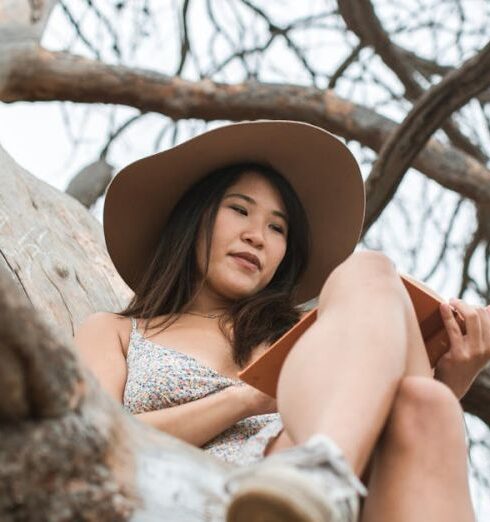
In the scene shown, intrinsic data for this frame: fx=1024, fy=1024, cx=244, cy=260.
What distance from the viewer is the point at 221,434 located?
2090 millimetres

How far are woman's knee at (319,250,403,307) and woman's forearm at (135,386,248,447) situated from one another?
0.39m

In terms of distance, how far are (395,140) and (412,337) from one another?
1.91 m

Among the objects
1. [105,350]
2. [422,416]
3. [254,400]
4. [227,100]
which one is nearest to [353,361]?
[422,416]

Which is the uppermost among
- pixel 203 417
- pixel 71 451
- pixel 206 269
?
pixel 206 269

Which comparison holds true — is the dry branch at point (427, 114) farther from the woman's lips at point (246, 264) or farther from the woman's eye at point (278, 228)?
the woman's lips at point (246, 264)

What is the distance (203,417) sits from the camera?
202 centimetres

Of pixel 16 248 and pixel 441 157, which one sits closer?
pixel 16 248

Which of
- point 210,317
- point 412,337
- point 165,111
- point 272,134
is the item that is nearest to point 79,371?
point 412,337

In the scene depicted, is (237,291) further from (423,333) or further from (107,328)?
(423,333)

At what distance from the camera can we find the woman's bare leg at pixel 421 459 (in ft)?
4.90

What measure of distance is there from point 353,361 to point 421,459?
0.18 metres

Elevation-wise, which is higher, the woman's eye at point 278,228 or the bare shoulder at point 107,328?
the woman's eye at point 278,228

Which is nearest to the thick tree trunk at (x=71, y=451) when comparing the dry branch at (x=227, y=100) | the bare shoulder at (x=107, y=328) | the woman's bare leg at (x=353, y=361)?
the woman's bare leg at (x=353, y=361)

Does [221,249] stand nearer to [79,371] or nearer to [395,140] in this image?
[395,140]
